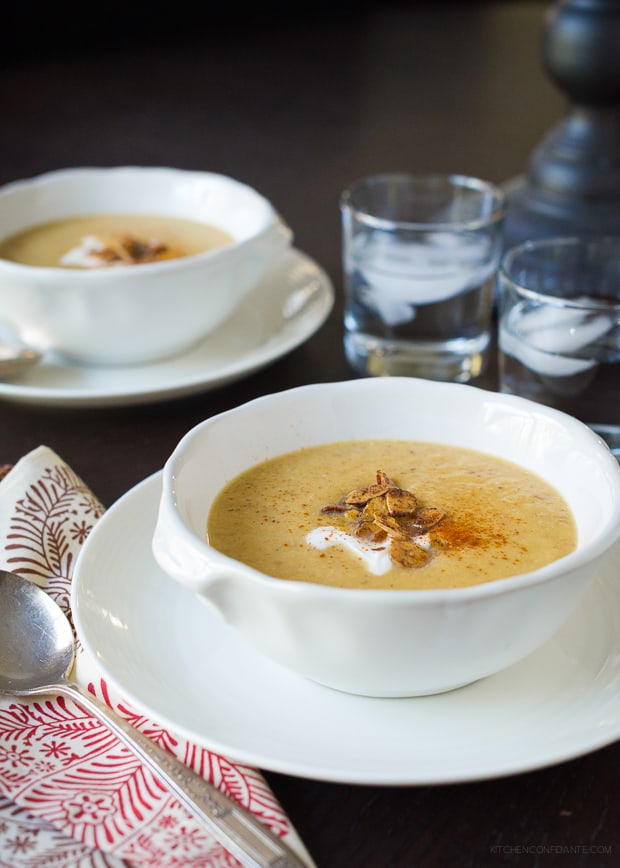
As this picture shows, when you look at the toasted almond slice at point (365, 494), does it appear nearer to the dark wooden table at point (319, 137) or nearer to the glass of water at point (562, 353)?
the dark wooden table at point (319, 137)

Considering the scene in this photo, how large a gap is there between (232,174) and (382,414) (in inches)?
61.8

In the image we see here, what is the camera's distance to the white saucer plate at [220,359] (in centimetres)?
150

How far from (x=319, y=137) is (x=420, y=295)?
1447mm

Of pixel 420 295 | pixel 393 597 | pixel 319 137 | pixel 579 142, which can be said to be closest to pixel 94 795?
pixel 393 597

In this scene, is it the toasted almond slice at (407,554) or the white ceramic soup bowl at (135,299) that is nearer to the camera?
the toasted almond slice at (407,554)

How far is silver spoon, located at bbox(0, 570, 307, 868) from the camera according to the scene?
0.79m

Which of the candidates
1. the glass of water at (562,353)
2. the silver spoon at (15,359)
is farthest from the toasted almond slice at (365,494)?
the silver spoon at (15,359)

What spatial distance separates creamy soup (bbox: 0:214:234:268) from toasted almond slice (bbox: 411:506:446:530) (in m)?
0.85

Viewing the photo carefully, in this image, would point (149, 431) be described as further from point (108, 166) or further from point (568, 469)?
point (108, 166)

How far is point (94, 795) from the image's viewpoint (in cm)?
86

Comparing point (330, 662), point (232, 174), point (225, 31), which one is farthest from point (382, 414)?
point (225, 31)

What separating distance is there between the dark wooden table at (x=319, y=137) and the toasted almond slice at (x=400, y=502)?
26 cm

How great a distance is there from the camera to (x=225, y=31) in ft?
14.3

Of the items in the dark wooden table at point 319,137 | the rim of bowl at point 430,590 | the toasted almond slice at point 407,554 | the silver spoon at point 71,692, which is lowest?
the dark wooden table at point 319,137
